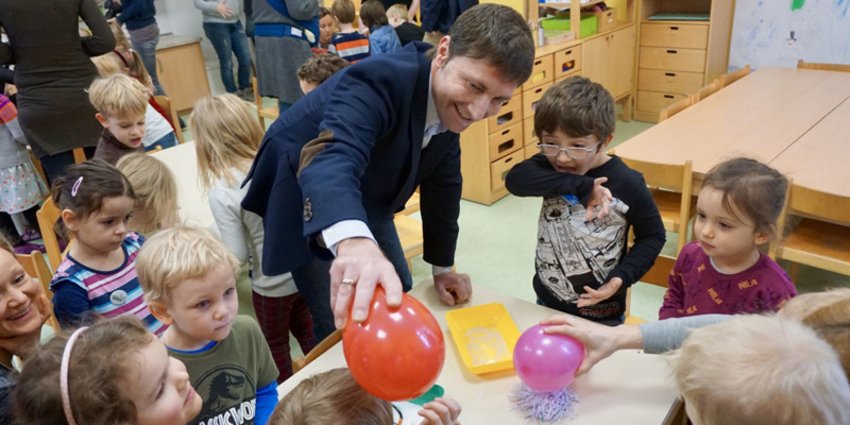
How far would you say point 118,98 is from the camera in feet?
8.71

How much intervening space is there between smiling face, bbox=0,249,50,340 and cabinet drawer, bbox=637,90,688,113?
5.11 metres

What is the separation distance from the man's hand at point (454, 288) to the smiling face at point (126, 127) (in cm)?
183

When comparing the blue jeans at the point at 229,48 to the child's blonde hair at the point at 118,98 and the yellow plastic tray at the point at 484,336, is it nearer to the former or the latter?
the child's blonde hair at the point at 118,98

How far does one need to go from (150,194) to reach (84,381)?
4.21ft

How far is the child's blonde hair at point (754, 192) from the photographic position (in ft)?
4.83

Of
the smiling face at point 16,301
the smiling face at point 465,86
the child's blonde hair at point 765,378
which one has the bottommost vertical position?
the smiling face at point 16,301

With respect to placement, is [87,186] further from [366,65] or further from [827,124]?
[827,124]

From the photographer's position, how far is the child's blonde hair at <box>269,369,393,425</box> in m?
0.94

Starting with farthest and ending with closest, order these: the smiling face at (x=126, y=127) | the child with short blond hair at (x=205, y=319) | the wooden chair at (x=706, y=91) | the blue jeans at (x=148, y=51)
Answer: the blue jeans at (x=148, y=51)
the wooden chair at (x=706, y=91)
the smiling face at (x=126, y=127)
the child with short blond hair at (x=205, y=319)

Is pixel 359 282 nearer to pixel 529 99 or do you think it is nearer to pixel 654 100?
pixel 529 99

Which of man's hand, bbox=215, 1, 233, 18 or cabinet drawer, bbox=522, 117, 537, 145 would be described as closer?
cabinet drawer, bbox=522, 117, 537, 145

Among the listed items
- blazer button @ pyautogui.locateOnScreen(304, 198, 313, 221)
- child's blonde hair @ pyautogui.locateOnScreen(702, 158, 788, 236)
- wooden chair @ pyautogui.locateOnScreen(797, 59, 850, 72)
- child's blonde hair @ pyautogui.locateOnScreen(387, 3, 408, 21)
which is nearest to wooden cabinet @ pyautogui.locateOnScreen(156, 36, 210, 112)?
child's blonde hair @ pyautogui.locateOnScreen(387, 3, 408, 21)

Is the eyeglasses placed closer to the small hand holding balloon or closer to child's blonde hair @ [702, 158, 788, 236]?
child's blonde hair @ [702, 158, 788, 236]

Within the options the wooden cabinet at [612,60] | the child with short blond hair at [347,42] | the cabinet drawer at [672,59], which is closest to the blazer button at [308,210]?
the child with short blond hair at [347,42]
